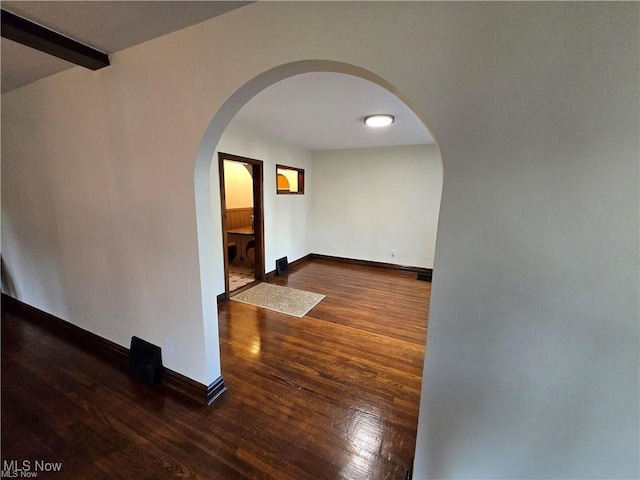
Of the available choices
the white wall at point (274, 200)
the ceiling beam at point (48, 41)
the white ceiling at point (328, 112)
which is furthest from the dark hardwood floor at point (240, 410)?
the white ceiling at point (328, 112)

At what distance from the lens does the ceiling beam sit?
129 centimetres

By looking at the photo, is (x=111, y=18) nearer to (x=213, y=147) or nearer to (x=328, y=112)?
(x=213, y=147)

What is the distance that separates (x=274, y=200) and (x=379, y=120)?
2.19m

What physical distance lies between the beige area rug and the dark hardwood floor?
46 centimetres

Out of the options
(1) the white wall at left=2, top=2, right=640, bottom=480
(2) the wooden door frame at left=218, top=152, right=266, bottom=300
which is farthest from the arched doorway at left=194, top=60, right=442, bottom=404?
(2) the wooden door frame at left=218, top=152, right=266, bottom=300

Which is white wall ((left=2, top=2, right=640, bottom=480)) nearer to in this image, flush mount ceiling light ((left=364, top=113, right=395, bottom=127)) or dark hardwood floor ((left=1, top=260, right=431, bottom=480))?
dark hardwood floor ((left=1, top=260, right=431, bottom=480))

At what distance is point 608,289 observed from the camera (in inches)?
30.8

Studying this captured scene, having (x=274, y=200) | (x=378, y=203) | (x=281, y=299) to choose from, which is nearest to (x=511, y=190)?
(x=281, y=299)

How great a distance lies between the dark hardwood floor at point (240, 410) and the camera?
136 cm

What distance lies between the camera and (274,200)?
4352 millimetres

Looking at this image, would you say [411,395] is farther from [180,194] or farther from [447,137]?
[180,194]

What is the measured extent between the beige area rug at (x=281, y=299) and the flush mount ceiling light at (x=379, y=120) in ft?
7.93

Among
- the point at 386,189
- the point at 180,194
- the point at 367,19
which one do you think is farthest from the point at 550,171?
the point at 386,189

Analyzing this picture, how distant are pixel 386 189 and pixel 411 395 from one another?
378cm
